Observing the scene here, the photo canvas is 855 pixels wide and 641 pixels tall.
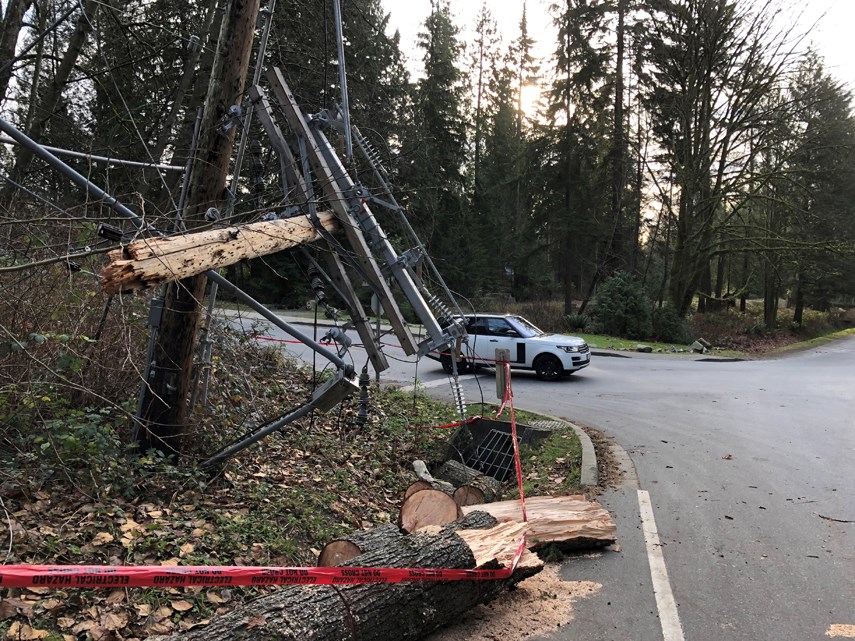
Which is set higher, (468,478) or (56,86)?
(56,86)

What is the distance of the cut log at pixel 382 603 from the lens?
128 inches

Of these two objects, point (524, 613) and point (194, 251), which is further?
point (524, 613)

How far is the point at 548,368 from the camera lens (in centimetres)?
1573

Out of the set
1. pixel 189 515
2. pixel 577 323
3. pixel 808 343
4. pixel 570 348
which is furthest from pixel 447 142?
pixel 189 515

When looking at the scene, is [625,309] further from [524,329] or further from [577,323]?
[524,329]

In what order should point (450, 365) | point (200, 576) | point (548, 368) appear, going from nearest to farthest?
point (200, 576)
point (450, 365)
point (548, 368)

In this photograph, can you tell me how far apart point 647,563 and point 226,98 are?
560 cm

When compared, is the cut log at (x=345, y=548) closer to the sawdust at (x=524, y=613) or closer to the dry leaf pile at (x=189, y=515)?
the dry leaf pile at (x=189, y=515)

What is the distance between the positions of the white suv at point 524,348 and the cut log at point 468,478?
22.7 ft

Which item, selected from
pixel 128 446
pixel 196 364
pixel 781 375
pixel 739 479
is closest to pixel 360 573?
pixel 128 446

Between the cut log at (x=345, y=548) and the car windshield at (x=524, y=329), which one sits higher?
the car windshield at (x=524, y=329)

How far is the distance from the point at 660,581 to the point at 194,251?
4.36 m

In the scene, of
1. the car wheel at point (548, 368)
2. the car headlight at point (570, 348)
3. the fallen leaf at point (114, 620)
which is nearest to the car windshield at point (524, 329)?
the car wheel at point (548, 368)

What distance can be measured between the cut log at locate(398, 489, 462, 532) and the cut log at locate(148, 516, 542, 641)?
0.69 m
